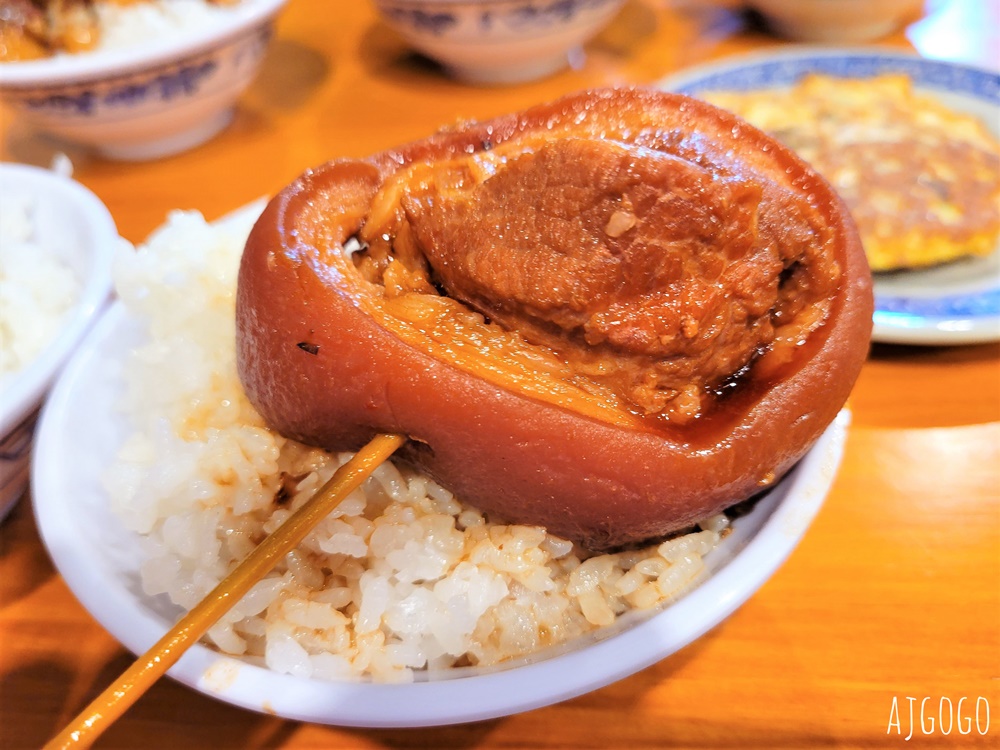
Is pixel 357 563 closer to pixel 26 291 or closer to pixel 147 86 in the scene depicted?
pixel 26 291

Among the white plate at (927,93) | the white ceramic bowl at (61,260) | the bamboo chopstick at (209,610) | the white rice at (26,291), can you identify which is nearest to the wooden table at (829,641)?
the white plate at (927,93)

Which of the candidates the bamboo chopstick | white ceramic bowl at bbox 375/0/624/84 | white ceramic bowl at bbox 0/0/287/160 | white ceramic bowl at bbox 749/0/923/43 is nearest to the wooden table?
the bamboo chopstick

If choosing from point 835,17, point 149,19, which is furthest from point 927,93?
point 149,19

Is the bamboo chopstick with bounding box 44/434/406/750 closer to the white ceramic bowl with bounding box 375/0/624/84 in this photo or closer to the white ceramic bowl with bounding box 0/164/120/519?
the white ceramic bowl with bounding box 0/164/120/519

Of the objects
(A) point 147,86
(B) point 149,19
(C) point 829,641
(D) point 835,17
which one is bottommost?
(C) point 829,641

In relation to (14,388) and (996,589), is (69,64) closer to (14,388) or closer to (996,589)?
(14,388)

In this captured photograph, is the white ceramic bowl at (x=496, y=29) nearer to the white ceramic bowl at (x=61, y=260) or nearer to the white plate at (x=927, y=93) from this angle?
the white plate at (x=927, y=93)

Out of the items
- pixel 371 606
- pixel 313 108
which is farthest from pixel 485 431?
pixel 313 108
